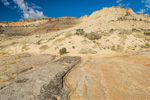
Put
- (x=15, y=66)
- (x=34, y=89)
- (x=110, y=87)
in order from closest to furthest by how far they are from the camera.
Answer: (x=34, y=89), (x=110, y=87), (x=15, y=66)

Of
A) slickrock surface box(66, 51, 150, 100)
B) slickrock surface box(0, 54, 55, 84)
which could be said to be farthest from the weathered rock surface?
slickrock surface box(0, 54, 55, 84)

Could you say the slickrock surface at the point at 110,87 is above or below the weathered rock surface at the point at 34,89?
below

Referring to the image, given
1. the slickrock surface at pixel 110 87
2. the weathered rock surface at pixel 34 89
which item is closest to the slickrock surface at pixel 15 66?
the weathered rock surface at pixel 34 89

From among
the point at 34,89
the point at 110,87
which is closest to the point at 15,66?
the point at 34,89

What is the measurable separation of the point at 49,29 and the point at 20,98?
34.7 m

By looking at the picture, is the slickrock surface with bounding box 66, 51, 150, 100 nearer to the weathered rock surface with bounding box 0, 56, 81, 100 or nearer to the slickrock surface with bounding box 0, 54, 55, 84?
the weathered rock surface with bounding box 0, 56, 81, 100

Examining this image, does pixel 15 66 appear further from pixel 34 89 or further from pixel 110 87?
pixel 110 87

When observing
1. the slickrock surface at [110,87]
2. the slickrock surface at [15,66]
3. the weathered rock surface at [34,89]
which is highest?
the slickrock surface at [15,66]

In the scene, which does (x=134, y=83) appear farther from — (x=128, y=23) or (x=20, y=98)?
(x=128, y=23)

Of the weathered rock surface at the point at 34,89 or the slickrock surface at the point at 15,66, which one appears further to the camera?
the slickrock surface at the point at 15,66

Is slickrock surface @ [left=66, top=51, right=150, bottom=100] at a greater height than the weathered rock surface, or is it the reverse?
the weathered rock surface

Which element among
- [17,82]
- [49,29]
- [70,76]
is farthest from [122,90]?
[49,29]

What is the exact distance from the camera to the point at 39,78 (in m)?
4.46

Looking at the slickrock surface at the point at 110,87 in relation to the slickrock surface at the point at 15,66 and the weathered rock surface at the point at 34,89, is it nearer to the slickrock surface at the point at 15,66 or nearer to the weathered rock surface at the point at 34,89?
the weathered rock surface at the point at 34,89
